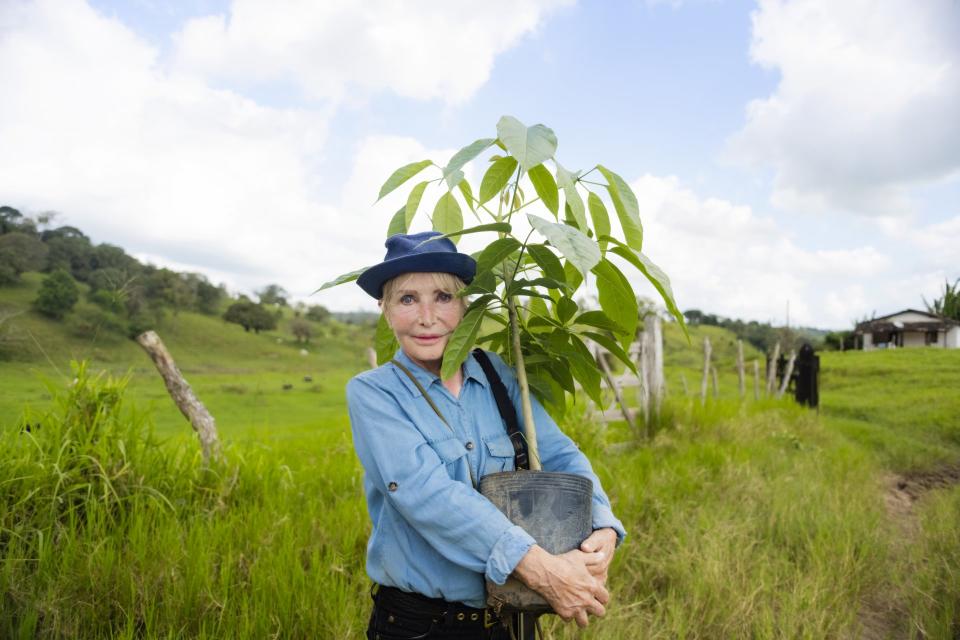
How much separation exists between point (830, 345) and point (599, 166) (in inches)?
1065

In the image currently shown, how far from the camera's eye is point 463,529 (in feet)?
4.03

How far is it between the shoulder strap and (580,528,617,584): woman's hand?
0.24m

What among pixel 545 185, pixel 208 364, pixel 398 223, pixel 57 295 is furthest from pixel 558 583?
pixel 208 364

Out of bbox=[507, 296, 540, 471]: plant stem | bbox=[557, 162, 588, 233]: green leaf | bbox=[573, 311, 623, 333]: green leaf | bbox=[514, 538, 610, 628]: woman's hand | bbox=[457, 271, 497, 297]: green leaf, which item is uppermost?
bbox=[557, 162, 588, 233]: green leaf

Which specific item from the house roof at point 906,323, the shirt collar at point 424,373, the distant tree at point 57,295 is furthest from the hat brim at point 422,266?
the house roof at point 906,323

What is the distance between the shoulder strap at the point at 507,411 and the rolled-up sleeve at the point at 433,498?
6.6 inches

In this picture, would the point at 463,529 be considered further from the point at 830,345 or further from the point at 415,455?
the point at 830,345

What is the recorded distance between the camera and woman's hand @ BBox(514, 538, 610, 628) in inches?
47.9

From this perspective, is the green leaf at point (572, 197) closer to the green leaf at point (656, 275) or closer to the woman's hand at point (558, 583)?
the green leaf at point (656, 275)

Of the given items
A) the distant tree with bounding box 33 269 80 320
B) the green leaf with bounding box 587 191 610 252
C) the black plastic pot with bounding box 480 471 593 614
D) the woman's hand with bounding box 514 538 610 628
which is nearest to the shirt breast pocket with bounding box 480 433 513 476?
the black plastic pot with bounding box 480 471 593 614

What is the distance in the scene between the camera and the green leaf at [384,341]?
166 centimetres

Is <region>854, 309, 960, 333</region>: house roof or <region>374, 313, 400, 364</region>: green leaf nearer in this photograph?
<region>374, 313, 400, 364</region>: green leaf

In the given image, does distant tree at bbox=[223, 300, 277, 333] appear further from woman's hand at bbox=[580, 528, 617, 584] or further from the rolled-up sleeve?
woman's hand at bbox=[580, 528, 617, 584]

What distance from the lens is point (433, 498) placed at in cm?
125
